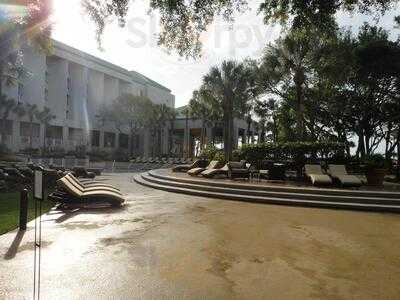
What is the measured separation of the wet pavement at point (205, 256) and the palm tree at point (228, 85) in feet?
93.0

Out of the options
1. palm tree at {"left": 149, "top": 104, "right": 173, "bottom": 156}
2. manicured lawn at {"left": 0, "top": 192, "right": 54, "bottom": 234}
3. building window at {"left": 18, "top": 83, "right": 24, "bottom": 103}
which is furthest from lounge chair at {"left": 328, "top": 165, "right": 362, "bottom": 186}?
building window at {"left": 18, "top": 83, "right": 24, "bottom": 103}

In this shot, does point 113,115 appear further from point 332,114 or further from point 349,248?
point 349,248

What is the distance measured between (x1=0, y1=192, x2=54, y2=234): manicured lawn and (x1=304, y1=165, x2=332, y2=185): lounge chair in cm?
1009

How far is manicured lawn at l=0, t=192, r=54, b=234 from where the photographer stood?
9449 mm

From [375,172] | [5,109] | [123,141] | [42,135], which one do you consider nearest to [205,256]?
[375,172]

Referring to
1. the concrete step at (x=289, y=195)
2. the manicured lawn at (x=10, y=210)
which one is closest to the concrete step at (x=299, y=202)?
the concrete step at (x=289, y=195)

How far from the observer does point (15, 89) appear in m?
59.2

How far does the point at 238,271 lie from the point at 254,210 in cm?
650

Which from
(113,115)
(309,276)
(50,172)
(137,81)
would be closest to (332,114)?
(50,172)

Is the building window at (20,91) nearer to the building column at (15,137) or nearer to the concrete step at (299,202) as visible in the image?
the building column at (15,137)

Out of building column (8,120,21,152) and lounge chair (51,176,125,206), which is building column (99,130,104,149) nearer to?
building column (8,120,21,152)

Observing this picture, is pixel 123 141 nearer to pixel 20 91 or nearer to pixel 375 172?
pixel 20 91

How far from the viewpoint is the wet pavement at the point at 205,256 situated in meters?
5.41

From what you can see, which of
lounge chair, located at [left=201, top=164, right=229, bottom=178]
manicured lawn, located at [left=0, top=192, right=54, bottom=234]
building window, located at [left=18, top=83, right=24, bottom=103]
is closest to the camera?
manicured lawn, located at [left=0, top=192, right=54, bottom=234]
